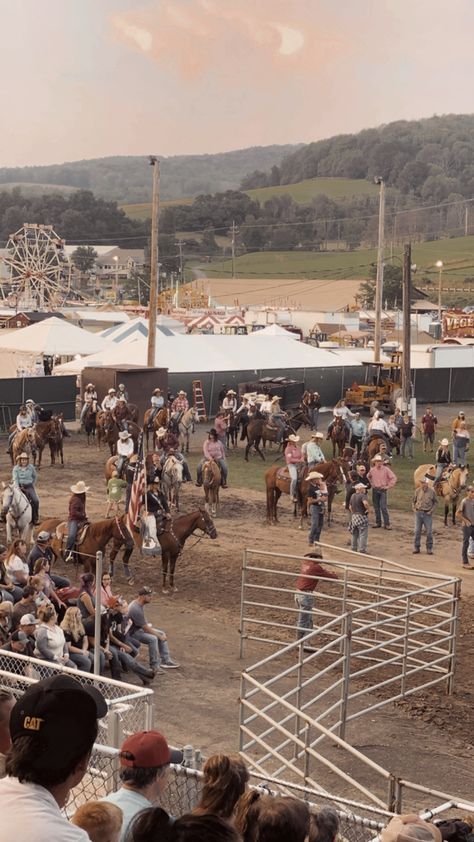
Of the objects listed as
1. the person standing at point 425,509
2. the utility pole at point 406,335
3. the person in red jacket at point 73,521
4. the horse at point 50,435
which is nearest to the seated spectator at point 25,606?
the person in red jacket at point 73,521

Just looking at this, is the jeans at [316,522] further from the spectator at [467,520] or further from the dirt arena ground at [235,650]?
the spectator at [467,520]

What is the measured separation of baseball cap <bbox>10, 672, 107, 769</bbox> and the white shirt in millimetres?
99

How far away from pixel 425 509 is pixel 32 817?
1752 cm

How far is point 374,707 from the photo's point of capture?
12633 mm

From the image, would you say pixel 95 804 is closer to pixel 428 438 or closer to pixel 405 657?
pixel 405 657

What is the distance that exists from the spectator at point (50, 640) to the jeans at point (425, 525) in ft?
32.5

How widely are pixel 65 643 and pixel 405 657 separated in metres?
4.01

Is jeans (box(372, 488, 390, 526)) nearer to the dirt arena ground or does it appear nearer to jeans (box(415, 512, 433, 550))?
the dirt arena ground

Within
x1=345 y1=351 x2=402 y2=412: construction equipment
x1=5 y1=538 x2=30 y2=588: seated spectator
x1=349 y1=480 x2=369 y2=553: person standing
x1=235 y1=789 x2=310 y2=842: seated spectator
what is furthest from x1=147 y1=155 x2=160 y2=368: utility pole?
x1=235 y1=789 x2=310 y2=842: seated spectator

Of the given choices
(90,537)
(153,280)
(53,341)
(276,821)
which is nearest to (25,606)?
(90,537)

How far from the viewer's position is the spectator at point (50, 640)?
12086mm

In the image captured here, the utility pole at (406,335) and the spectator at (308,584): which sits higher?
the utility pole at (406,335)

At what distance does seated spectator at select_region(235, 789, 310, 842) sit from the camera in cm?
437

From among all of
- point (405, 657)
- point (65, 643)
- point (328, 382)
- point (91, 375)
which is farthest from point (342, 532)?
point (328, 382)
